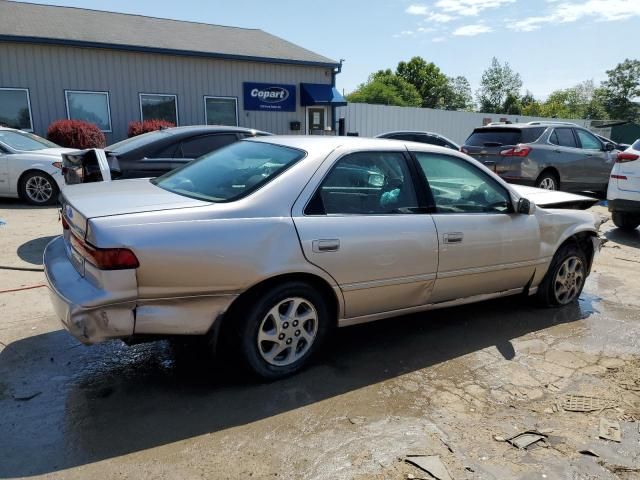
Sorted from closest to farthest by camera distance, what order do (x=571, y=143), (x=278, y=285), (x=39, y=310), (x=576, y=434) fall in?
(x=576, y=434), (x=278, y=285), (x=39, y=310), (x=571, y=143)

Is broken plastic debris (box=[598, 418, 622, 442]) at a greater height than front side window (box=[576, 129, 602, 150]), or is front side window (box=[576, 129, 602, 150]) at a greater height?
front side window (box=[576, 129, 602, 150])

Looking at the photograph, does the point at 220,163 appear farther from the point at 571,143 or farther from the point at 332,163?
the point at 571,143

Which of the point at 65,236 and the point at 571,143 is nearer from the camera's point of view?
the point at 65,236

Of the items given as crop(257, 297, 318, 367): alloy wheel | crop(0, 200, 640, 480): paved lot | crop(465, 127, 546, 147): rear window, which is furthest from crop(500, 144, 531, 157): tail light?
crop(257, 297, 318, 367): alloy wheel

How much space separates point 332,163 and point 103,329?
1.75m

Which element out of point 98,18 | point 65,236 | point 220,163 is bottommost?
point 65,236

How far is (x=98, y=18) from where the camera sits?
1697cm

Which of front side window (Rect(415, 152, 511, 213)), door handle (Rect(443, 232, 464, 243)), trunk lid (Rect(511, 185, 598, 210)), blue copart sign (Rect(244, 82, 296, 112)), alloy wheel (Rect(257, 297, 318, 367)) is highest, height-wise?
blue copart sign (Rect(244, 82, 296, 112))

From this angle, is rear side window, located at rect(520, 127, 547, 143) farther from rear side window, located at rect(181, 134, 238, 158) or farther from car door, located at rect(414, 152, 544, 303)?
car door, located at rect(414, 152, 544, 303)

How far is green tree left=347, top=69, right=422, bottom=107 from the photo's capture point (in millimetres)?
57656

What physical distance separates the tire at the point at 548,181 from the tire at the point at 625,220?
5.85 feet

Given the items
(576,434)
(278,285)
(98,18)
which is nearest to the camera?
(576,434)

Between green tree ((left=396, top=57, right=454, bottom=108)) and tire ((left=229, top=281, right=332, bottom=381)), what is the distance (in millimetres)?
71436

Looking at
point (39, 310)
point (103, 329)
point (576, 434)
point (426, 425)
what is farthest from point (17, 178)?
point (576, 434)
